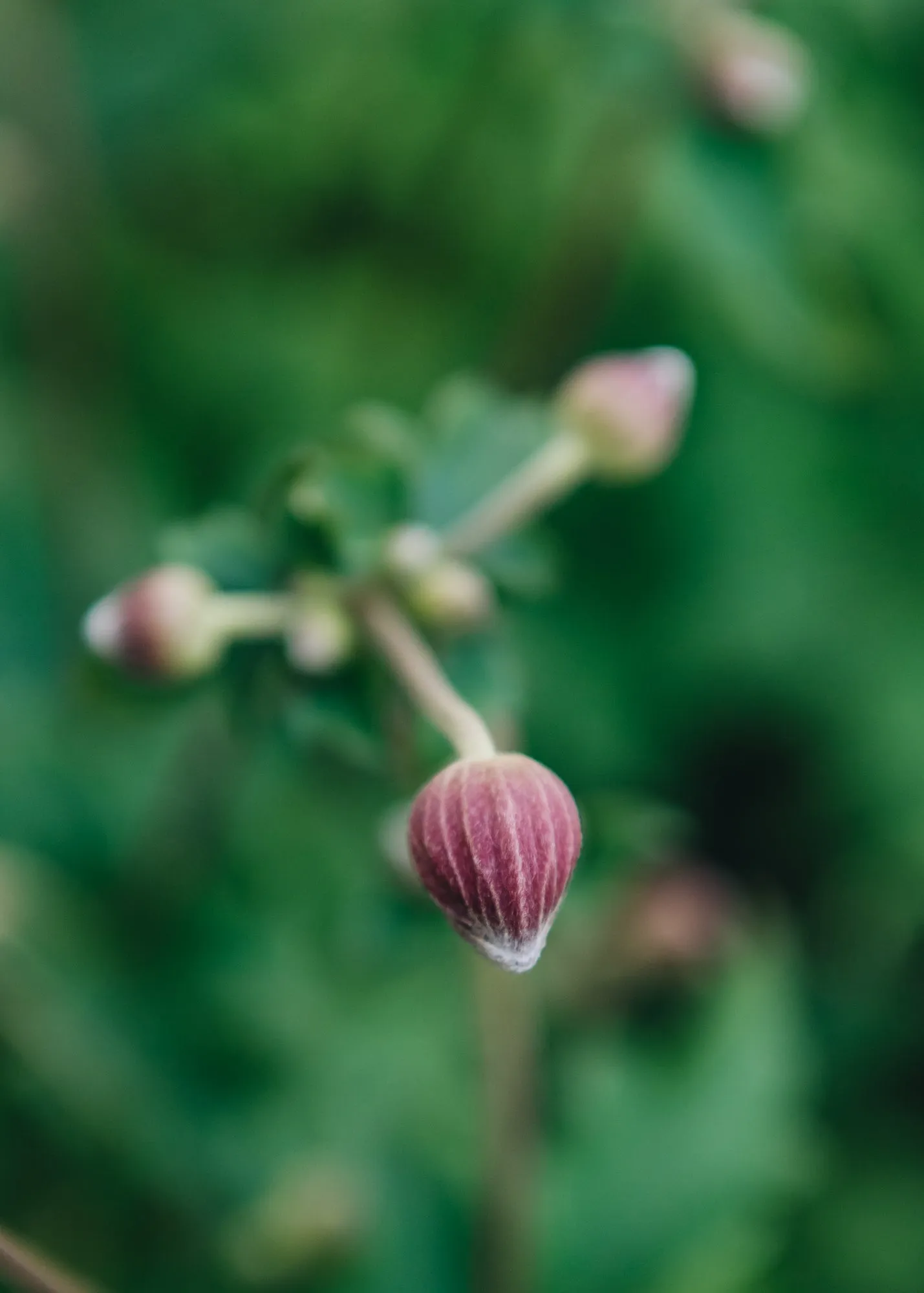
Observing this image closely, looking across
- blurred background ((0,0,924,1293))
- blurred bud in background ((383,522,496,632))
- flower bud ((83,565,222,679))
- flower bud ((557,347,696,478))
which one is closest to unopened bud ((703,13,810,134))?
blurred background ((0,0,924,1293))

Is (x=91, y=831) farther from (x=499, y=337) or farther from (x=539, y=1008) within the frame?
(x=499, y=337)

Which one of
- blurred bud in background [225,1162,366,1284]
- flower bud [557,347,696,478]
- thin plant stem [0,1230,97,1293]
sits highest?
flower bud [557,347,696,478]

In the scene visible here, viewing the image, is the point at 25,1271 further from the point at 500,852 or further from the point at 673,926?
the point at 673,926

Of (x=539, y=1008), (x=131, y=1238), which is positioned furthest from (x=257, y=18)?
(x=131, y=1238)

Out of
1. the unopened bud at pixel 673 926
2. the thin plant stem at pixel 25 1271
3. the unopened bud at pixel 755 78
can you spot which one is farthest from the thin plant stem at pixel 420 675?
the unopened bud at pixel 755 78

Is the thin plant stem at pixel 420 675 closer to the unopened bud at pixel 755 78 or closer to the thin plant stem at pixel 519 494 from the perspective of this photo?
the thin plant stem at pixel 519 494

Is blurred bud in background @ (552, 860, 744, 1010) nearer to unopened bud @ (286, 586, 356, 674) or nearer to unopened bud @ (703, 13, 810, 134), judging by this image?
unopened bud @ (286, 586, 356, 674)
